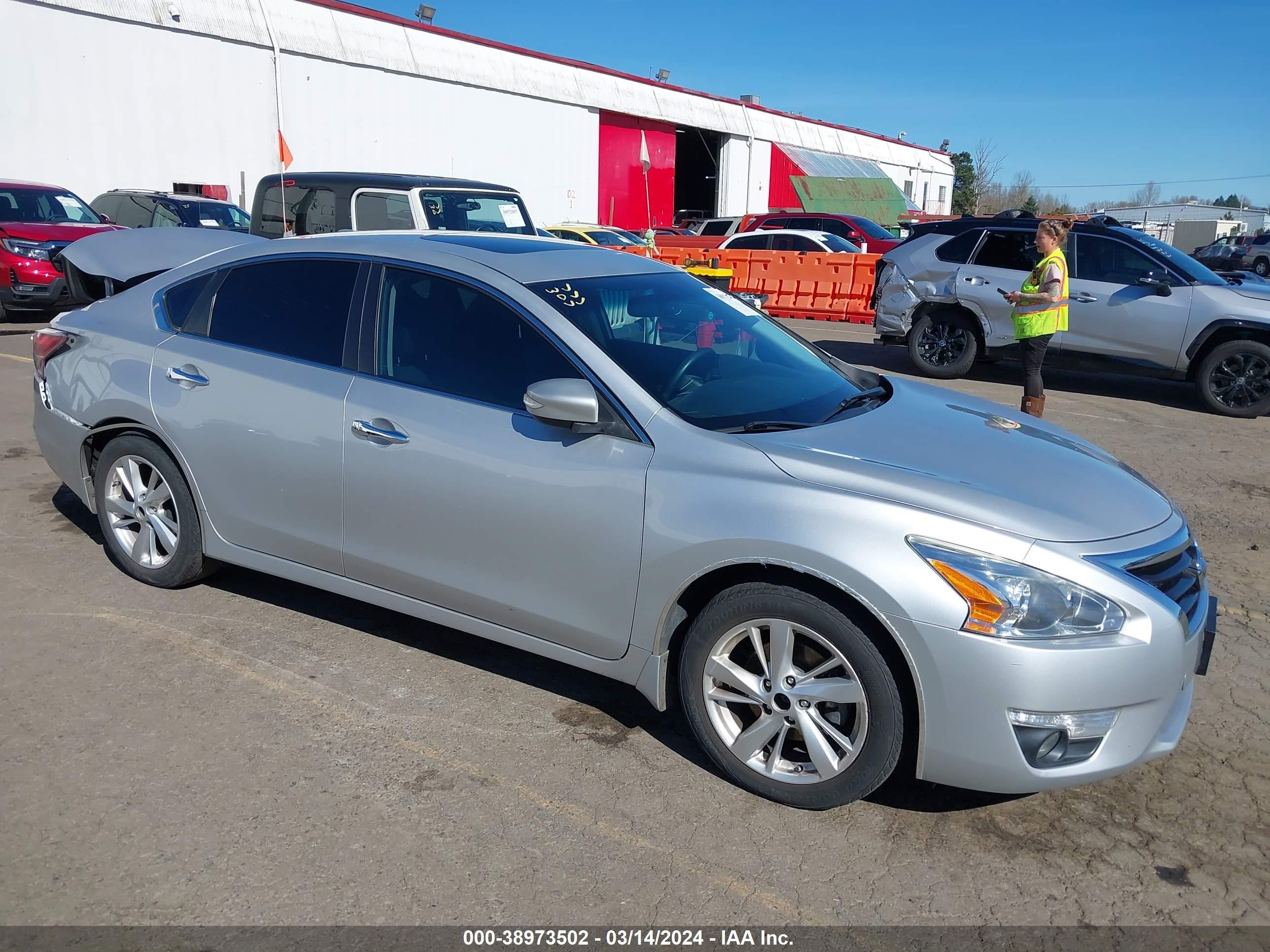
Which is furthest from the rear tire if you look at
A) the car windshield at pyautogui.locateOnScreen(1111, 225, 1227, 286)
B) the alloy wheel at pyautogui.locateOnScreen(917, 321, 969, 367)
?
the car windshield at pyautogui.locateOnScreen(1111, 225, 1227, 286)

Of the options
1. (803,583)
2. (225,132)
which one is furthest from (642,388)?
(225,132)

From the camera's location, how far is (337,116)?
26.2 metres

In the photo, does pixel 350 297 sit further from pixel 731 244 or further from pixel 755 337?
pixel 731 244

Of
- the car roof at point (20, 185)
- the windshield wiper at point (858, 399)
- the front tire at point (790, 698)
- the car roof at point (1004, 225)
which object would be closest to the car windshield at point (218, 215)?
the car roof at point (20, 185)

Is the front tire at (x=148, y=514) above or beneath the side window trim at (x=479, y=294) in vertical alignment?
beneath

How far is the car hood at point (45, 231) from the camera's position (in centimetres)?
1291

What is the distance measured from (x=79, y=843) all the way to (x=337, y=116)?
26.2 m

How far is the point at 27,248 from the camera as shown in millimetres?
12906

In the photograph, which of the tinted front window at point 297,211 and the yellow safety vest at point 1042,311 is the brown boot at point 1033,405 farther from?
the tinted front window at point 297,211

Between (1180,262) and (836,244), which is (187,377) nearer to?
(1180,262)

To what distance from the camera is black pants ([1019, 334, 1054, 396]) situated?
7.94 meters

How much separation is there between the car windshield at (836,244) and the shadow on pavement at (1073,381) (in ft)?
18.7

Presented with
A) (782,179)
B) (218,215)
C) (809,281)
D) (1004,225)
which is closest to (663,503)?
(1004,225)

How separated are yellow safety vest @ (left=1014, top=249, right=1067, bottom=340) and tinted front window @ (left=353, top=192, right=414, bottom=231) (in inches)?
226
